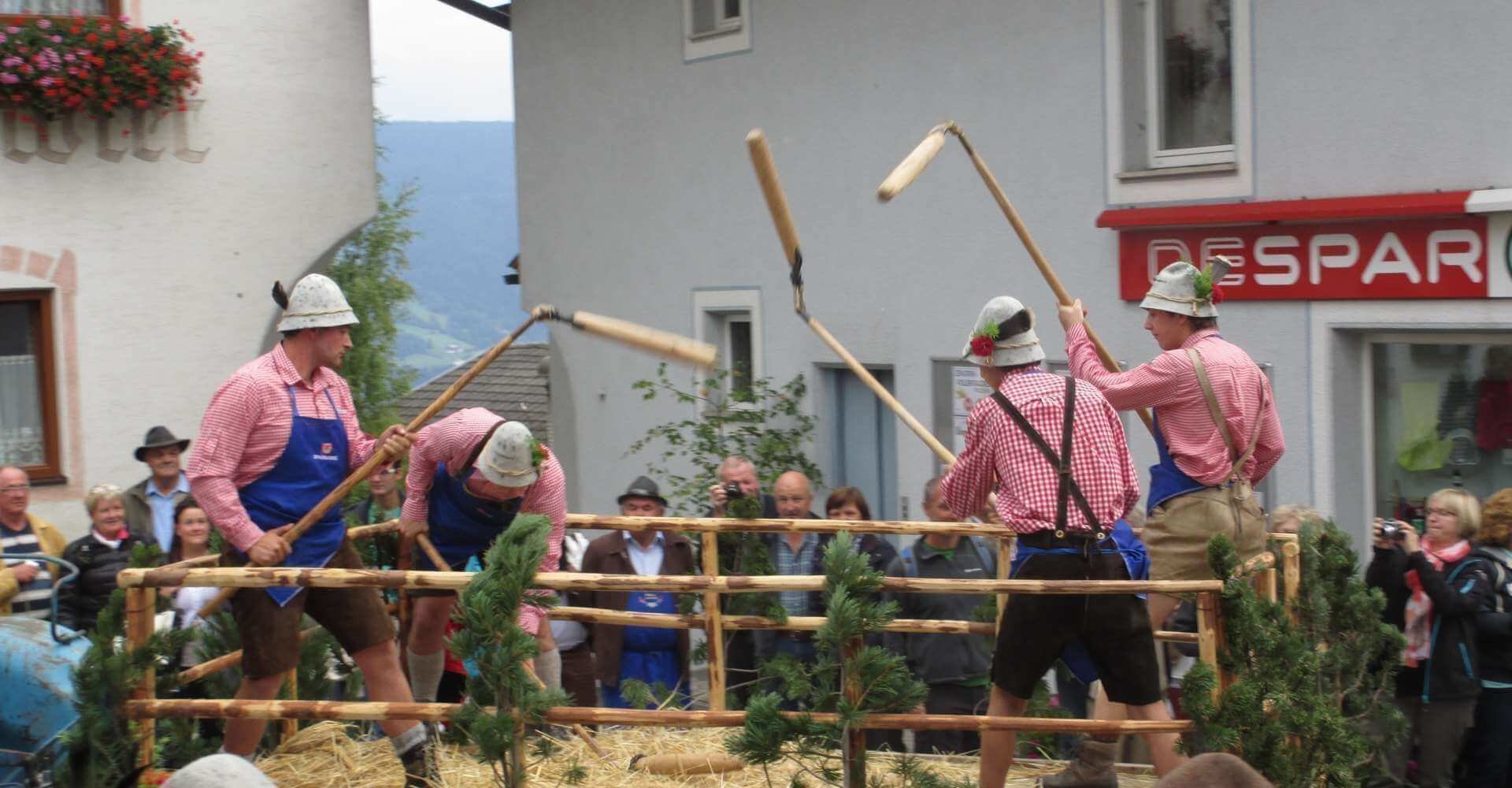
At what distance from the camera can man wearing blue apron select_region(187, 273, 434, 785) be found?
5.72 metres

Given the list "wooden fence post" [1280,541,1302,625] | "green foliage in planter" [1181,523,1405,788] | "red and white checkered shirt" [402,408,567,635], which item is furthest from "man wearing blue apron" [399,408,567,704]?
"wooden fence post" [1280,541,1302,625]

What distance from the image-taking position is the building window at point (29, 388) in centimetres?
1197

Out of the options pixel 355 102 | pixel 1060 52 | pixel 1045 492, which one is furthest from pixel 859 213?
pixel 1045 492

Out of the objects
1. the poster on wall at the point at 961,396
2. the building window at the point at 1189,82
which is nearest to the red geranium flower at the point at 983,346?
the building window at the point at 1189,82

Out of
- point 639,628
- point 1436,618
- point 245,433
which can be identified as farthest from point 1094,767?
point 245,433

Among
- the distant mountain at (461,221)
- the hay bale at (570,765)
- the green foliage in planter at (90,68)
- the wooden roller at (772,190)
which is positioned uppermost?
the distant mountain at (461,221)

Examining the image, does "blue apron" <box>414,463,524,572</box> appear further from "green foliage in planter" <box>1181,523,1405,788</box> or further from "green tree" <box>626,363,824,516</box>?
"green tree" <box>626,363,824,516</box>

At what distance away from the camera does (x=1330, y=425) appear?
881cm

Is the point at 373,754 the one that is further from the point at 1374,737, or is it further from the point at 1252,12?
the point at 1252,12

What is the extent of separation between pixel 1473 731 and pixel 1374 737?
1885mm

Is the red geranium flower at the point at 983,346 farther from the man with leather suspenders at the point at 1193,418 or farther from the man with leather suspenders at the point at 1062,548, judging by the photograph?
the man with leather suspenders at the point at 1193,418

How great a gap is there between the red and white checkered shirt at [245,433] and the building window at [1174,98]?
531cm

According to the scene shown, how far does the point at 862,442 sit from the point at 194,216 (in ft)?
17.1

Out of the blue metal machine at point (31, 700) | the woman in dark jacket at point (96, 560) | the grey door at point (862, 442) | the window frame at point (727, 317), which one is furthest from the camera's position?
the window frame at point (727, 317)
